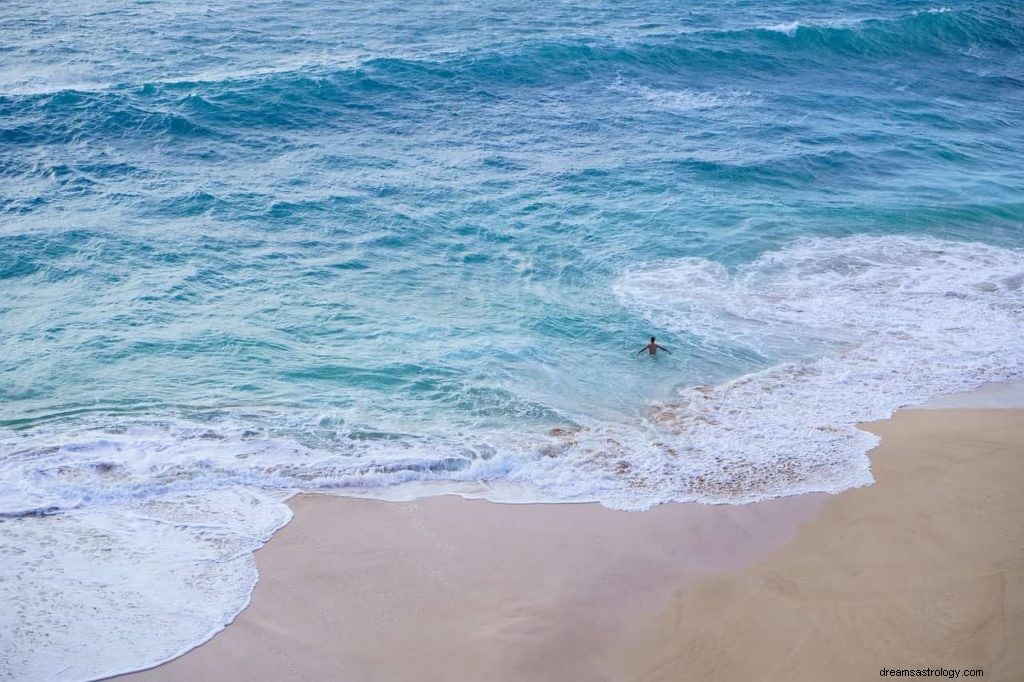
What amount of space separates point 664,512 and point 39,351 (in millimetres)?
9921

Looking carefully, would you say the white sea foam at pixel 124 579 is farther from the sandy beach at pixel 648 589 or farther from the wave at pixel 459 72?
the wave at pixel 459 72

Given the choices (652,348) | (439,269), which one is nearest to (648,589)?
(652,348)

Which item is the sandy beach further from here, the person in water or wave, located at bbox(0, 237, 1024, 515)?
the person in water

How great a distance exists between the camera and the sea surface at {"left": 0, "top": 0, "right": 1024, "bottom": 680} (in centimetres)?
1086

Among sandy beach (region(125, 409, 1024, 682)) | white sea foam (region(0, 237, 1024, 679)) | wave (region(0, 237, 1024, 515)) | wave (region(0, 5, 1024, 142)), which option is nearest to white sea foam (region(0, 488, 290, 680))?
white sea foam (region(0, 237, 1024, 679))

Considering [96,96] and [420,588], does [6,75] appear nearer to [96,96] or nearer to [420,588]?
[96,96]

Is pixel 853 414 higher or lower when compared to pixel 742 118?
lower

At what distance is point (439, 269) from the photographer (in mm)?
16906

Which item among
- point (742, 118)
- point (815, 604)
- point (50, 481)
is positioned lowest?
point (815, 604)

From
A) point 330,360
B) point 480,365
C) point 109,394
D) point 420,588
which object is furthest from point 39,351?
point 420,588

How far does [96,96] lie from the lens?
22.6 meters

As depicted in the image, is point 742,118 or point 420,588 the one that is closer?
point 420,588

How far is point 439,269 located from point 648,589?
919 cm

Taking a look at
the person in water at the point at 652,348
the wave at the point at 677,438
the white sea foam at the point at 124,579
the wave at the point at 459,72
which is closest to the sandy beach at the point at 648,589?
the white sea foam at the point at 124,579
